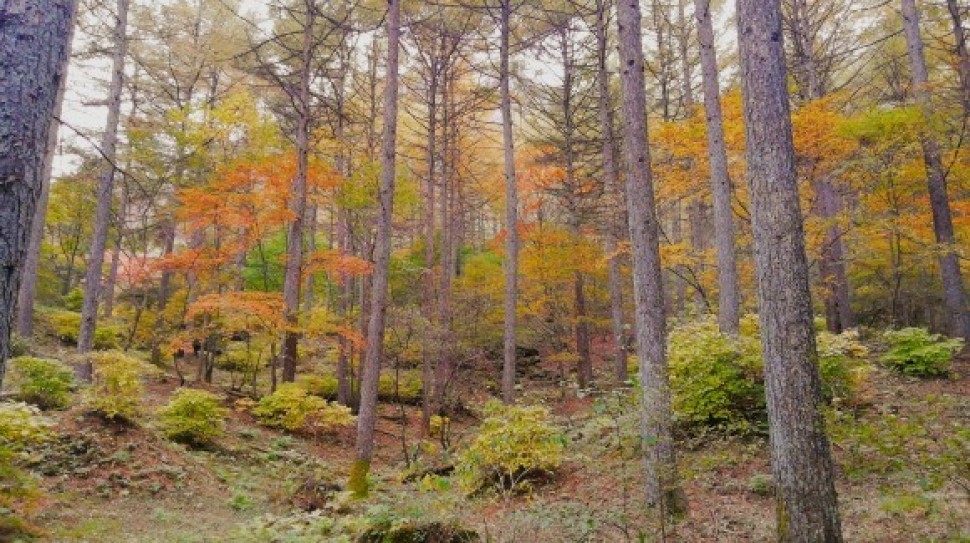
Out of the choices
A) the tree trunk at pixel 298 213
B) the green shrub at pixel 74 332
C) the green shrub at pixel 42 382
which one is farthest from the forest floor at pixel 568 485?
the green shrub at pixel 74 332

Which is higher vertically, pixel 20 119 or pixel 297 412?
pixel 20 119

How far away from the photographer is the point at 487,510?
6699 millimetres

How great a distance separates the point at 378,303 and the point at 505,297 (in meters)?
6.02

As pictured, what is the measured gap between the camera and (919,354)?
32.1ft

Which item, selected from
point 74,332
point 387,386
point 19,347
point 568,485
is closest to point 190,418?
point 19,347

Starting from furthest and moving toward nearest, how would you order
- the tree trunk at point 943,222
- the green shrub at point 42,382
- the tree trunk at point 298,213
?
1. the tree trunk at point 298,213
2. the tree trunk at point 943,222
3. the green shrub at point 42,382

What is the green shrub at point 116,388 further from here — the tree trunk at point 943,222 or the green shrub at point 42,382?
the tree trunk at point 943,222

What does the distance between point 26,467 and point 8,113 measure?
6498 millimetres

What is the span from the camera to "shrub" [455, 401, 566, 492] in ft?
23.9

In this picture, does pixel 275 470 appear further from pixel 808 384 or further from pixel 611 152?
pixel 611 152

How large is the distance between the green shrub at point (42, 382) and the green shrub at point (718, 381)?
9.06m

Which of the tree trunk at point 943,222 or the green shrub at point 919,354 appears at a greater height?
the tree trunk at point 943,222

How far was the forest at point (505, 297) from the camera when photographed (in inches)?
179

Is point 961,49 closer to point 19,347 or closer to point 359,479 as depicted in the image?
point 359,479
